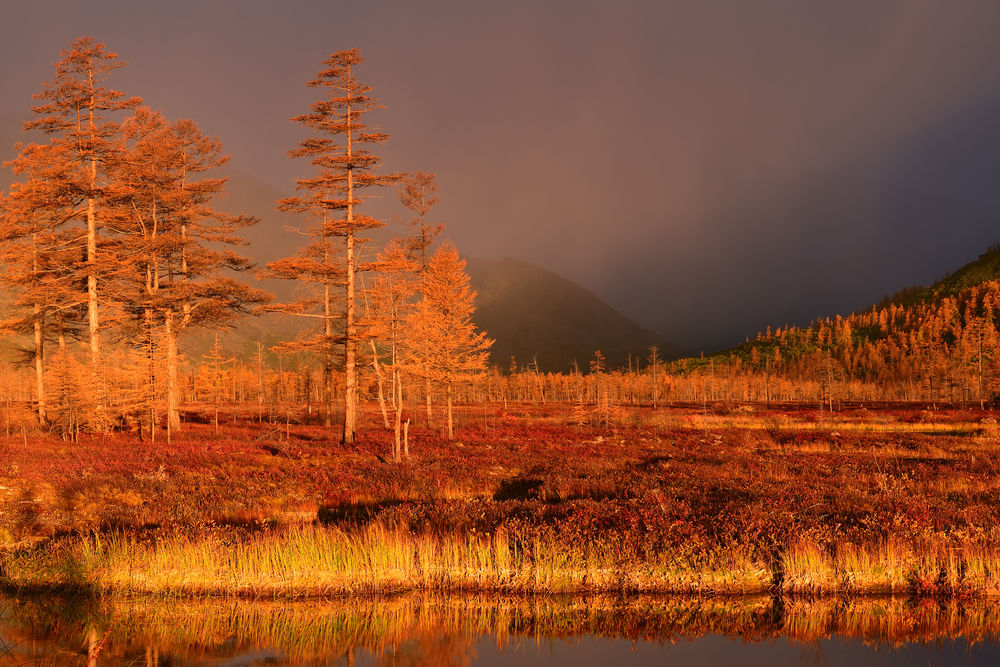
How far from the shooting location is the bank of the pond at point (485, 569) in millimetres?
9414

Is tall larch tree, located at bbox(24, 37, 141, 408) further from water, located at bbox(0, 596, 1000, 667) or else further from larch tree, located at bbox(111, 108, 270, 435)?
water, located at bbox(0, 596, 1000, 667)

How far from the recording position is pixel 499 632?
8.27 meters

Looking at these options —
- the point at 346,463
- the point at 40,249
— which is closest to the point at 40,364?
the point at 40,249

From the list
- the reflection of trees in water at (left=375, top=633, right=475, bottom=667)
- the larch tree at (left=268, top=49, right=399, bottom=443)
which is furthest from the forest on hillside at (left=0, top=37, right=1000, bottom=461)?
the reflection of trees in water at (left=375, top=633, right=475, bottom=667)

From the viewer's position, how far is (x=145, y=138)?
3297 centimetres

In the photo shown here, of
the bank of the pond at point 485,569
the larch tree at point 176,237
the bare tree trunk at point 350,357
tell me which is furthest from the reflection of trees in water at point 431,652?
the larch tree at point 176,237

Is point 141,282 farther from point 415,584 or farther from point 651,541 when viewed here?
point 651,541

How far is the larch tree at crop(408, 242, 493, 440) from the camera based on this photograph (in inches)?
1373

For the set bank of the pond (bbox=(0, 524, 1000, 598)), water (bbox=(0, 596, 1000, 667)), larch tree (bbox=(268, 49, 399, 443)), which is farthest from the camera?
larch tree (bbox=(268, 49, 399, 443))

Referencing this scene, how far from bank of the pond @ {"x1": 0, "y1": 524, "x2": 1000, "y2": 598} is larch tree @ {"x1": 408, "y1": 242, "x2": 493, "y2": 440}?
822 inches

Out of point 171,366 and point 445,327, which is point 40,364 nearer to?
point 171,366

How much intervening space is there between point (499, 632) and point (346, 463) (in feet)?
49.1

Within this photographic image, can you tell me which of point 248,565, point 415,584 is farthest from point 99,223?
point 415,584

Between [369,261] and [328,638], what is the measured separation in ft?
73.9
